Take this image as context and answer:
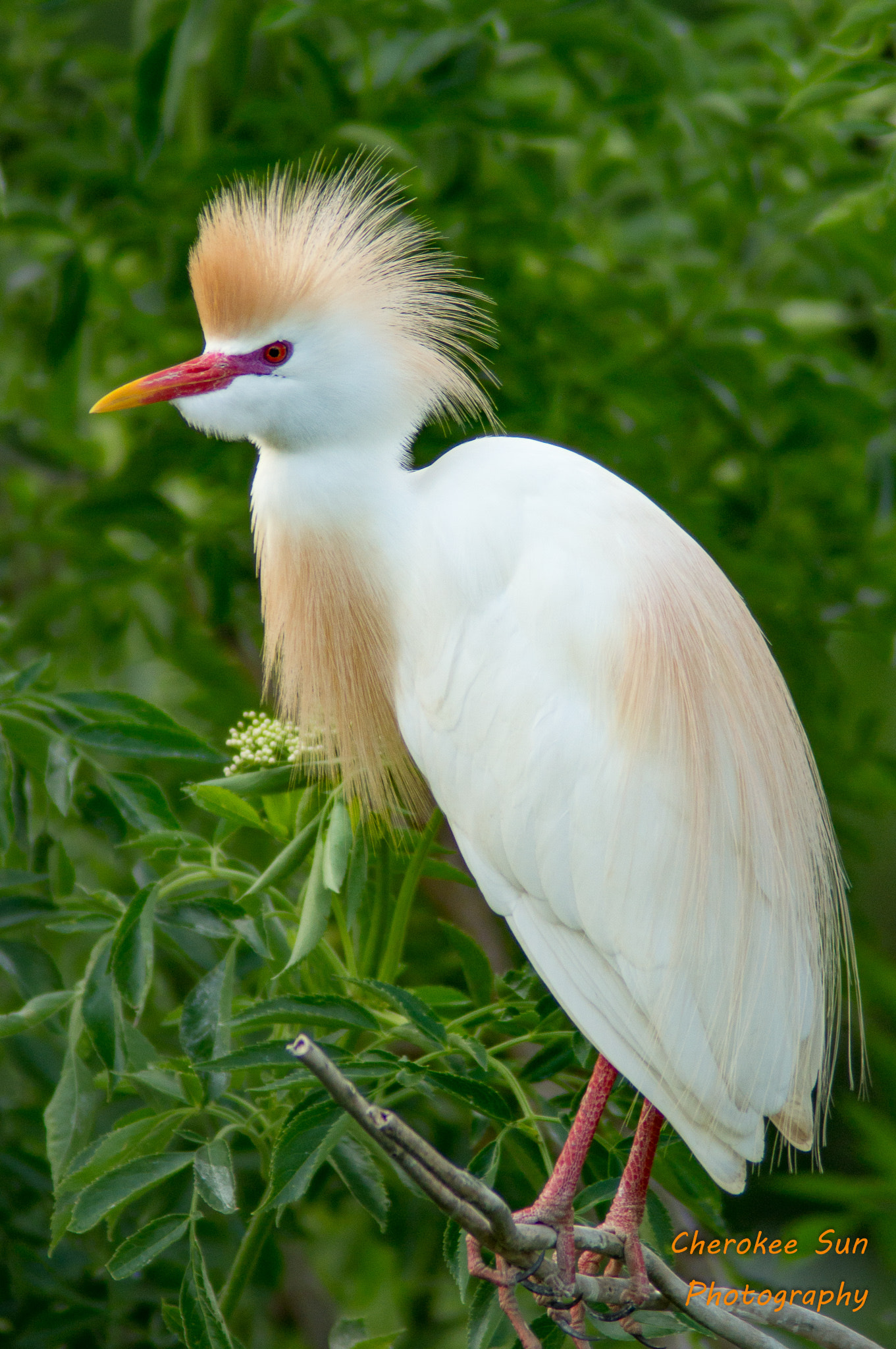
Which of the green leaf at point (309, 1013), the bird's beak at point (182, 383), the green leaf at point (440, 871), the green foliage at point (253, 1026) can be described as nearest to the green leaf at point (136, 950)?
the green foliage at point (253, 1026)

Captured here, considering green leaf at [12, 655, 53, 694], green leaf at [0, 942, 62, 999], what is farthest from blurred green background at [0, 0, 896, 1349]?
green leaf at [12, 655, 53, 694]

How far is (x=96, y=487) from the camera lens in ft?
6.40

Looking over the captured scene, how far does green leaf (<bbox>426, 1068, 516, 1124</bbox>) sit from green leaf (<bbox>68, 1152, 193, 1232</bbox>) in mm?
237

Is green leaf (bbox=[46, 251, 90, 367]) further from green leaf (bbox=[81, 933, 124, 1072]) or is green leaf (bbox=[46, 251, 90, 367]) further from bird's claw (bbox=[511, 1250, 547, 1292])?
bird's claw (bbox=[511, 1250, 547, 1292])

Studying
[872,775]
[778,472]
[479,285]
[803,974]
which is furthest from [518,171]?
[803,974]

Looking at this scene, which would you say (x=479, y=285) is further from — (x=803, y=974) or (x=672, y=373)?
(x=803, y=974)

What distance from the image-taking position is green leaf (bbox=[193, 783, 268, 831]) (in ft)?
3.92

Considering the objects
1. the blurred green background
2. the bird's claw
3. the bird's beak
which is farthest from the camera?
the blurred green background

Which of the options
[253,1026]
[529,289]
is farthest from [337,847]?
[529,289]

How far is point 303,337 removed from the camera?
1378 mm

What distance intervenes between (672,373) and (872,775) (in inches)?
29.5

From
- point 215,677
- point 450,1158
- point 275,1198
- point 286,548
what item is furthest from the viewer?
point 215,677

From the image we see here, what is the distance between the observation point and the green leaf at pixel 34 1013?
1.19 m

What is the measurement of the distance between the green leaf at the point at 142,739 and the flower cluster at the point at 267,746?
0.03m
